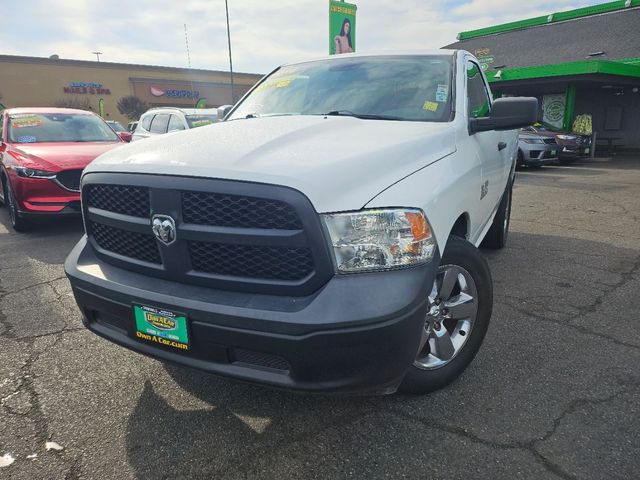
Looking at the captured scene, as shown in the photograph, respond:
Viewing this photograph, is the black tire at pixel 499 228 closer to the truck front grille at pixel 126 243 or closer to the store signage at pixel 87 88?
the truck front grille at pixel 126 243

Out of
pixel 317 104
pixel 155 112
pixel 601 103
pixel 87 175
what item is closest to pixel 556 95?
pixel 601 103

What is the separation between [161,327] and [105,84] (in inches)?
1707

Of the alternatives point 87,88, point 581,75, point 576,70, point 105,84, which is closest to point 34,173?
point 576,70

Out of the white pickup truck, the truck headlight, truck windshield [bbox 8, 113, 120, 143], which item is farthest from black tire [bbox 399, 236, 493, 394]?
truck windshield [bbox 8, 113, 120, 143]

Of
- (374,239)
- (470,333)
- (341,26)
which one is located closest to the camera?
(374,239)

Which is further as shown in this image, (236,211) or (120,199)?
(120,199)

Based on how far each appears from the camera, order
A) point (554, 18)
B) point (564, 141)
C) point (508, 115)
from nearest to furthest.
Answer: point (508, 115) → point (564, 141) → point (554, 18)

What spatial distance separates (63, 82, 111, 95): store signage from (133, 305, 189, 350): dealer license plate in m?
42.2

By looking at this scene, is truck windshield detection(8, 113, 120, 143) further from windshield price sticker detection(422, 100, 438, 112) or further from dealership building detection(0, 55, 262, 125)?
dealership building detection(0, 55, 262, 125)

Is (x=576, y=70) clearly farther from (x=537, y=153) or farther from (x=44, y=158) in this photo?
(x=44, y=158)

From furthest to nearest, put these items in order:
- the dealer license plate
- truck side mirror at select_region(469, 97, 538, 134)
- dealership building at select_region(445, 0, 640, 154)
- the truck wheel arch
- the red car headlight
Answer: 1. dealership building at select_region(445, 0, 640, 154)
2. the red car headlight
3. truck side mirror at select_region(469, 97, 538, 134)
4. the truck wheel arch
5. the dealer license plate

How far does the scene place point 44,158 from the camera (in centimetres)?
596

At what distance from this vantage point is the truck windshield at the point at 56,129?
272 inches

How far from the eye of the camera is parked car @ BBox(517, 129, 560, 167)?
13883mm
